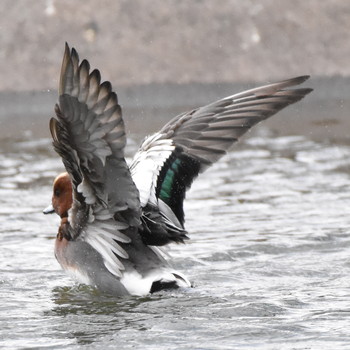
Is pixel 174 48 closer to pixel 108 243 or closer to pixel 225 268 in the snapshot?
pixel 225 268

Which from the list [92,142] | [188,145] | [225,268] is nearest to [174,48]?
[188,145]

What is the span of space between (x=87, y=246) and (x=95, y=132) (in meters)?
1.12

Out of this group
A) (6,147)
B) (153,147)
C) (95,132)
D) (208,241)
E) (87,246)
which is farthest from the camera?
(6,147)

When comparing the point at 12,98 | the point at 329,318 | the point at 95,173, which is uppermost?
the point at 12,98

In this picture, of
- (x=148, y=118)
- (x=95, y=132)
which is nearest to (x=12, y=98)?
(x=148, y=118)

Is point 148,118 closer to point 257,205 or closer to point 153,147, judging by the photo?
point 257,205

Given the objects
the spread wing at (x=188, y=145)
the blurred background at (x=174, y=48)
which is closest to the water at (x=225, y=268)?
the spread wing at (x=188, y=145)

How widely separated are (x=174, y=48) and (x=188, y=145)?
24.3 ft

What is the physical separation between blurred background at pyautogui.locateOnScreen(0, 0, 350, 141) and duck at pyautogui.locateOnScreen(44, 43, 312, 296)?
6548mm

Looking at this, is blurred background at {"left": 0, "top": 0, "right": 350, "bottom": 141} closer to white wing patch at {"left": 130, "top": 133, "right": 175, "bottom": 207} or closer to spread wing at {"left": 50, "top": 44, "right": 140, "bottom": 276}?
white wing patch at {"left": 130, "top": 133, "right": 175, "bottom": 207}

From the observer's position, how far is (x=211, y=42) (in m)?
14.4

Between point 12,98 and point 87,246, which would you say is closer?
point 87,246

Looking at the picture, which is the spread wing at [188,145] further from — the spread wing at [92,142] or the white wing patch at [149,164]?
the spread wing at [92,142]

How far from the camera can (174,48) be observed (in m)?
14.4
